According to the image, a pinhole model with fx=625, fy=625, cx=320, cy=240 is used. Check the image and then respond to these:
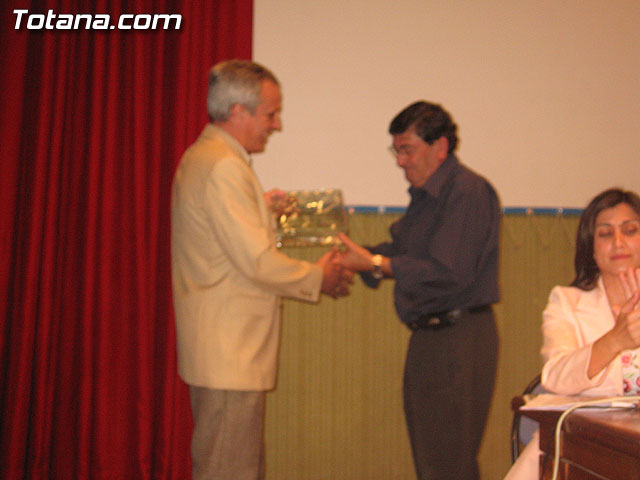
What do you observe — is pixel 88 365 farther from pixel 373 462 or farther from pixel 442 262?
pixel 442 262

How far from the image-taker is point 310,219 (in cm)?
264

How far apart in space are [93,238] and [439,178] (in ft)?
5.53

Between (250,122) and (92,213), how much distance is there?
1.21m

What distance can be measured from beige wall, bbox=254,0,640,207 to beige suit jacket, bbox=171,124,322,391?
1249mm

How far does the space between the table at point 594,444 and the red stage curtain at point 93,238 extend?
206 cm

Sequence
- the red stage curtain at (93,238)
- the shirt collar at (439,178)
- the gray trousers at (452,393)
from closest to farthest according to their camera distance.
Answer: the gray trousers at (452,393) < the shirt collar at (439,178) < the red stage curtain at (93,238)

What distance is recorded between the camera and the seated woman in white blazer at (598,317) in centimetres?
157

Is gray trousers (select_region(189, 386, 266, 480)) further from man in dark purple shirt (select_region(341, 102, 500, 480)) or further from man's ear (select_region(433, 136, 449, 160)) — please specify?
man's ear (select_region(433, 136, 449, 160))

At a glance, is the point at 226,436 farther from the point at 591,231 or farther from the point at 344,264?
the point at 591,231

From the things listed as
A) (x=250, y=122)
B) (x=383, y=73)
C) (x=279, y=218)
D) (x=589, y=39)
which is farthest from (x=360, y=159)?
(x=589, y=39)

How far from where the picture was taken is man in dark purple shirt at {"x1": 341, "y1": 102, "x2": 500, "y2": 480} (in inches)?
85.1

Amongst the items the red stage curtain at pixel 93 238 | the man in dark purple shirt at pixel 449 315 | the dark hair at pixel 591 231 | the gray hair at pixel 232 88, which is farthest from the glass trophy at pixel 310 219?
the dark hair at pixel 591 231

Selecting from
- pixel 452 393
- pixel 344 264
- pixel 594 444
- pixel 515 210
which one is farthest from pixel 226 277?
pixel 515 210

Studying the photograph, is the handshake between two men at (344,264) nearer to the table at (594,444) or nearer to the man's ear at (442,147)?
the man's ear at (442,147)
